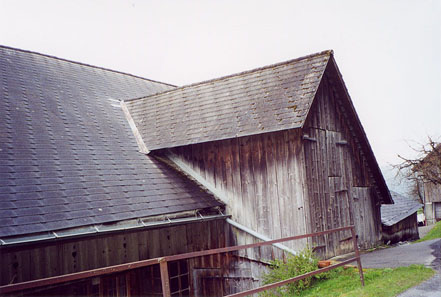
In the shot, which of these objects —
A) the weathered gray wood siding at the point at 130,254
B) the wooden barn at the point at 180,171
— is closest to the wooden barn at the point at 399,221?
the wooden barn at the point at 180,171

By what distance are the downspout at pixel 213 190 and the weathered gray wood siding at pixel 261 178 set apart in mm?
108

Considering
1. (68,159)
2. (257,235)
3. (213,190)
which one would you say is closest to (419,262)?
(257,235)

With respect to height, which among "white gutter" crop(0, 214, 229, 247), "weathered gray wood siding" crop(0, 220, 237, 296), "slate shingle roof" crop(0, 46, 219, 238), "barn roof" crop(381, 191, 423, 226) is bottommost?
"barn roof" crop(381, 191, 423, 226)

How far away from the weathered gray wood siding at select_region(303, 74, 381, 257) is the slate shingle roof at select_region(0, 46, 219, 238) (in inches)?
115

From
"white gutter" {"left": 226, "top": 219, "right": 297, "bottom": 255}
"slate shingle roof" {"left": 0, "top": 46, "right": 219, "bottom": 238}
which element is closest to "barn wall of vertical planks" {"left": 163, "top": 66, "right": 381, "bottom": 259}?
"white gutter" {"left": 226, "top": 219, "right": 297, "bottom": 255}

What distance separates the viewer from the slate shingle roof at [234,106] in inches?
410

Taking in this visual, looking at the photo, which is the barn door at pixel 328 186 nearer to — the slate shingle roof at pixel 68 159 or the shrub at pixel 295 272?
the shrub at pixel 295 272

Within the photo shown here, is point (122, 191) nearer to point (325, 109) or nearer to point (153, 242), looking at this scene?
point (153, 242)

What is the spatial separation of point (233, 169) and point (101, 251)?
4.53 m

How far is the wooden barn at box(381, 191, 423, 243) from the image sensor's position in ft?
60.1

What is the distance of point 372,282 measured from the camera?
25.0 feet

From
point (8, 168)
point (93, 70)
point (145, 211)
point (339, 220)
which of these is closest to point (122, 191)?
point (145, 211)

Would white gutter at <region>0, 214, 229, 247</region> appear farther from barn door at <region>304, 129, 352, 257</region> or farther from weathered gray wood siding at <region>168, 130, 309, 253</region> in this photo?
barn door at <region>304, 129, 352, 257</region>

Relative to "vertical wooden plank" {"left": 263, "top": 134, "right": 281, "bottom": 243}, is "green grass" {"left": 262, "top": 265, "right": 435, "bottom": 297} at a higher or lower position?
lower
